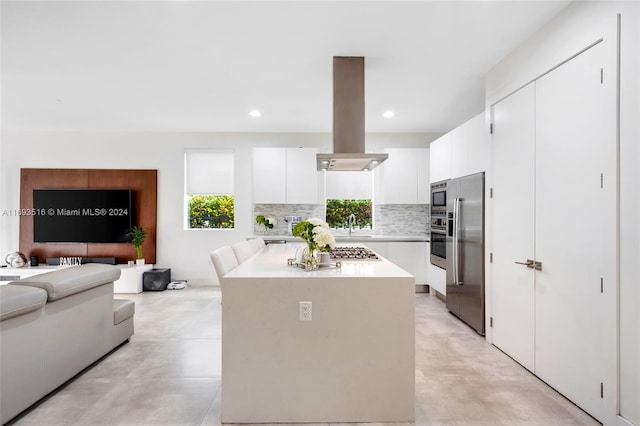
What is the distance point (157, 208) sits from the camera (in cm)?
612

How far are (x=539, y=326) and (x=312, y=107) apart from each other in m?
3.57

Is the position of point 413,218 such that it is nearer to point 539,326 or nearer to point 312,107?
point 312,107

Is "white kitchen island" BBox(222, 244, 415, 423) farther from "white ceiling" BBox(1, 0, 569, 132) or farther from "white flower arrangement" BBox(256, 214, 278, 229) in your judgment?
"white flower arrangement" BBox(256, 214, 278, 229)

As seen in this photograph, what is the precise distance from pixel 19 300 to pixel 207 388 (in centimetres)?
134

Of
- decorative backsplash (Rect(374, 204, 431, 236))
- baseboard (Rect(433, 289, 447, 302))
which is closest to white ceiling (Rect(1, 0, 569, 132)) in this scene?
decorative backsplash (Rect(374, 204, 431, 236))

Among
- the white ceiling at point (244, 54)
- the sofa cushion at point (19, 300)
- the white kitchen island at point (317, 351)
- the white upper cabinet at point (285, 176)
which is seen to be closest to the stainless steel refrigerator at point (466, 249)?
the white ceiling at point (244, 54)

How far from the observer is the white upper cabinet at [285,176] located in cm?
589

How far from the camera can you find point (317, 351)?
2.09 metres

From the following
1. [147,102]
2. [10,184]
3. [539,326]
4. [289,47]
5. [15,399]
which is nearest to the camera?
[15,399]

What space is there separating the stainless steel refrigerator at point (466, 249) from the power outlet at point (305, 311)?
2.27m

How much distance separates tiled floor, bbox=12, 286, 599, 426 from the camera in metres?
2.16

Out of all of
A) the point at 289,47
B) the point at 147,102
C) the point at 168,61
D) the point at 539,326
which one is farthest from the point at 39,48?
the point at 539,326

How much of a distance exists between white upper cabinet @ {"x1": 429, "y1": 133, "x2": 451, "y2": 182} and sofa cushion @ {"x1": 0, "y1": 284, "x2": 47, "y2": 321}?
170 inches

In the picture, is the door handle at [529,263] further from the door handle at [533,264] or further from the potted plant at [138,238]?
the potted plant at [138,238]
